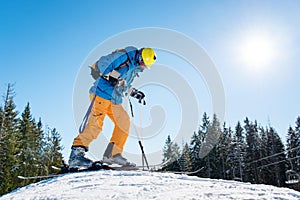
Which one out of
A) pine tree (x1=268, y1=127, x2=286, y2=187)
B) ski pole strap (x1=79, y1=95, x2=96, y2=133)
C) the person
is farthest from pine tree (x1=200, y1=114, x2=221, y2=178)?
ski pole strap (x1=79, y1=95, x2=96, y2=133)

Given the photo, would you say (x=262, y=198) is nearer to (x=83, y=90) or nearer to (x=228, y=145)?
(x=83, y=90)

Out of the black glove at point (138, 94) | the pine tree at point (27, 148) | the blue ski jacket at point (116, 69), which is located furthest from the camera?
the pine tree at point (27, 148)

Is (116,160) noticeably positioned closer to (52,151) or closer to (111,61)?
(111,61)

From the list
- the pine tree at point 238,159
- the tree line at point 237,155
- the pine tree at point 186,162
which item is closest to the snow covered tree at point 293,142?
the tree line at point 237,155

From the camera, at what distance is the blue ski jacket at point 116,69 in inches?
231

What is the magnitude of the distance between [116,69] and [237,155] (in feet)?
124

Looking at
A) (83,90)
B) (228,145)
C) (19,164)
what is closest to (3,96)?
(19,164)

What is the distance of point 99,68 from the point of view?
5938mm

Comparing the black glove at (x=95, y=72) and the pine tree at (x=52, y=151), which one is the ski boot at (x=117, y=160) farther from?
the pine tree at (x=52, y=151)

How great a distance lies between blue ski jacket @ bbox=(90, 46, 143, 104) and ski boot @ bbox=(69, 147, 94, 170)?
1092mm

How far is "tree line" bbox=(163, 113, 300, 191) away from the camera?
3944cm

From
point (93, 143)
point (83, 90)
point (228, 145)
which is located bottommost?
point (93, 143)

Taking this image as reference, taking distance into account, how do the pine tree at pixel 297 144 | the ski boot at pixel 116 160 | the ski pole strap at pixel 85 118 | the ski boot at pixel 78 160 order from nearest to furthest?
1. the ski boot at pixel 78 160
2. the ski pole strap at pixel 85 118
3. the ski boot at pixel 116 160
4. the pine tree at pixel 297 144

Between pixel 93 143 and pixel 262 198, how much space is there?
335 cm
